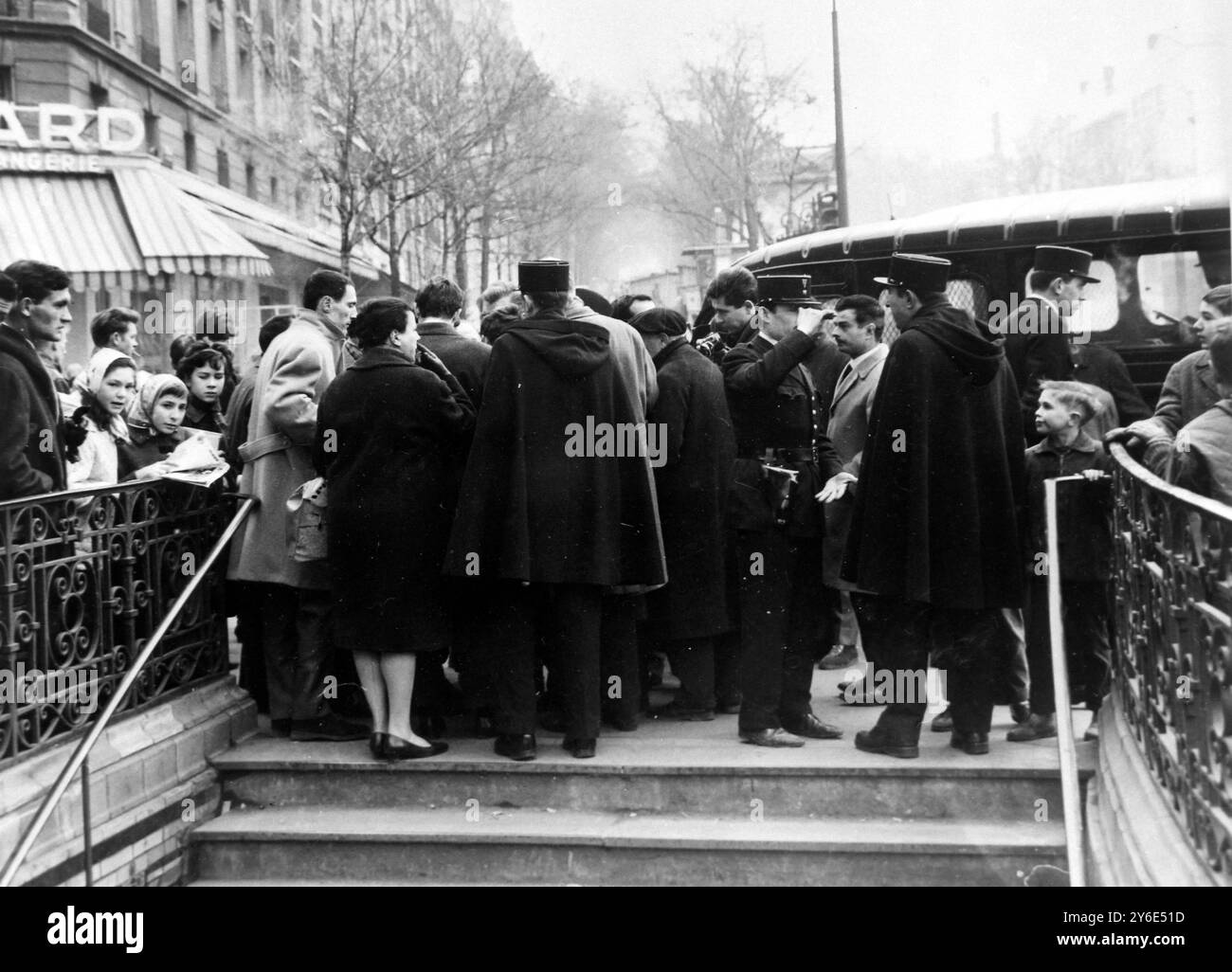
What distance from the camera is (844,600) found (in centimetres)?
766

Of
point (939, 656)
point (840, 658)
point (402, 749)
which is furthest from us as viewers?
point (840, 658)

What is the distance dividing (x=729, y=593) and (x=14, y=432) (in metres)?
3.03

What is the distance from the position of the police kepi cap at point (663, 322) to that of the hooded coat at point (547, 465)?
2.15 ft

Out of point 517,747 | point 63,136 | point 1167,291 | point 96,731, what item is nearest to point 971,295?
point 1167,291

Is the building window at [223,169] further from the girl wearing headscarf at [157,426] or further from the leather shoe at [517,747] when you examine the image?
the leather shoe at [517,747]

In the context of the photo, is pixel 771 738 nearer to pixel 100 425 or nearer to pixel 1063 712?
pixel 1063 712

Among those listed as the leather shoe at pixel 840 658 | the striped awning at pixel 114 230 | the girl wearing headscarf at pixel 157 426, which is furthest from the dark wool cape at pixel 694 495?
the striped awning at pixel 114 230

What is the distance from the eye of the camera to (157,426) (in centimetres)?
574

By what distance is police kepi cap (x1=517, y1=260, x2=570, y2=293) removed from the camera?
5.20 m

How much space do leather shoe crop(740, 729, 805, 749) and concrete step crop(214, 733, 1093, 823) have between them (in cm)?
7

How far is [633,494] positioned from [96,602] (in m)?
2.15

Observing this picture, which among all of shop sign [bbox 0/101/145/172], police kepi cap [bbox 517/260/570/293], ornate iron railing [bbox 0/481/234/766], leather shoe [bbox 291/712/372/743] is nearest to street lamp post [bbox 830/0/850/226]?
police kepi cap [bbox 517/260/570/293]

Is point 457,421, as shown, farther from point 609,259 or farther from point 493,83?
point 493,83
